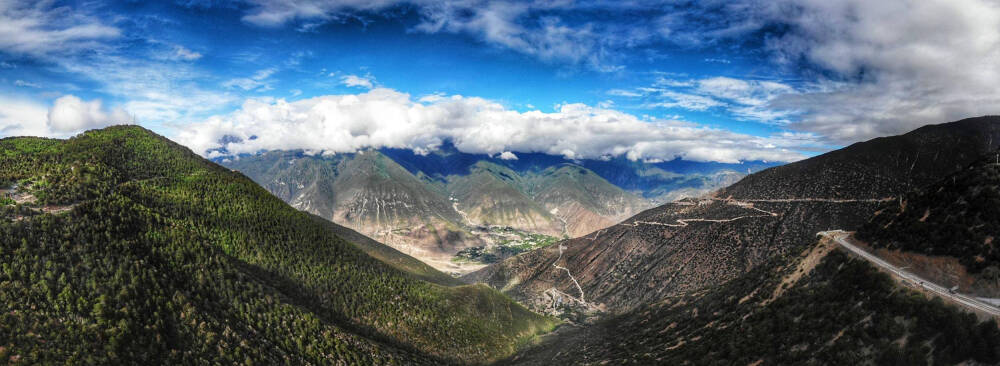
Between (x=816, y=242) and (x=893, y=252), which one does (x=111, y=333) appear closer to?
(x=893, y=252)

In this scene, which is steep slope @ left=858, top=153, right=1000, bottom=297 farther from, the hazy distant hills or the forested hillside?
the hazy distant hills

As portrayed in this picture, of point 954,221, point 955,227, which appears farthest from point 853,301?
point 954,221

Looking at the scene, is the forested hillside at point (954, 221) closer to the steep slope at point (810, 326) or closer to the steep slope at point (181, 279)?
the steep slope at point (810, 326)

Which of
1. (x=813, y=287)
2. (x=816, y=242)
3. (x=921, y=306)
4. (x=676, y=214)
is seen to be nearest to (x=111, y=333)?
(x=921, y=306)

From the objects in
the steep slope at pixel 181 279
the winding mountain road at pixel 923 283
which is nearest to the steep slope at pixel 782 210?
the winding mountain road at pixel 923 283

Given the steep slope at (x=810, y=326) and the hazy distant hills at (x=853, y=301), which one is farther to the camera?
the hazy distant hills at (x=853, y=301)
